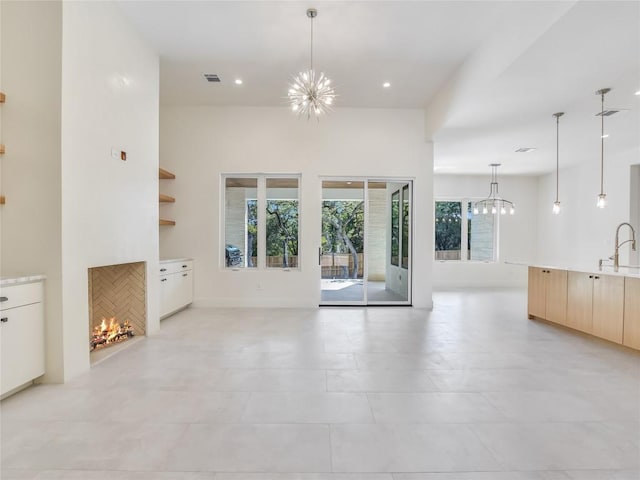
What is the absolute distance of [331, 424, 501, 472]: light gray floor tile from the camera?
177 centimetres

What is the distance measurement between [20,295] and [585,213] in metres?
10.5

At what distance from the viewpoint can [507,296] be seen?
741 cm

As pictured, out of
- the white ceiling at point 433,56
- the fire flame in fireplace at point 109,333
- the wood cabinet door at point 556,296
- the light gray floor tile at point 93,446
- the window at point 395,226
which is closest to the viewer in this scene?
the light gray floor tile at point 93,446

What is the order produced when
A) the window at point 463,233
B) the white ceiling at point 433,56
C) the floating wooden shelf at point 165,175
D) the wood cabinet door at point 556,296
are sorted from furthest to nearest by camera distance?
the window at point 463,233, the floating wooden shelf at point 165,175, the wood cabinet door at point 556,296, the white ceiling at point 433,56

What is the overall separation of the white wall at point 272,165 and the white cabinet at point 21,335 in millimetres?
3263

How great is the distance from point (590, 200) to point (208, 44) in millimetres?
8919

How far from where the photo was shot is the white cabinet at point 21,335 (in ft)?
7.86

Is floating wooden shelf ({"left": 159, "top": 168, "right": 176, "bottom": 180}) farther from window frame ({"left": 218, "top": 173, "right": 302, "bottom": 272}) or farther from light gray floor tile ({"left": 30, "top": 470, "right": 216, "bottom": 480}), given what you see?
light gray floor tile ({"left": 30, "top": 470, "right": 216, "bottom": 480})

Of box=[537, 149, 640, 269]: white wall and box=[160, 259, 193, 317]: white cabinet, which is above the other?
box=[537, 149, 640, 269]: white wall

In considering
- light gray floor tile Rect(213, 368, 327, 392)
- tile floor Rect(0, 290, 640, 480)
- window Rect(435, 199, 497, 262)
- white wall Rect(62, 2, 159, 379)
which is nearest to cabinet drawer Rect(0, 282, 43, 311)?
white wall Rect(62, 2, 159, 379)

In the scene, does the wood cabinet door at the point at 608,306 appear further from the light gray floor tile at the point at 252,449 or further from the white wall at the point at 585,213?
the light gray floor tile at the point at 252,449

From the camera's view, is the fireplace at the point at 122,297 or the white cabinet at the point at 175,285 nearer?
the fireplace at the point at 122,297

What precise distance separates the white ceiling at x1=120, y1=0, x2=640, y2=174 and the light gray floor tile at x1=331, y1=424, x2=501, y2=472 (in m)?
3.31

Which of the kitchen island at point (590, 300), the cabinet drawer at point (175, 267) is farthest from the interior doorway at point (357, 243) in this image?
the cabinet drawer at point (175, 267)
